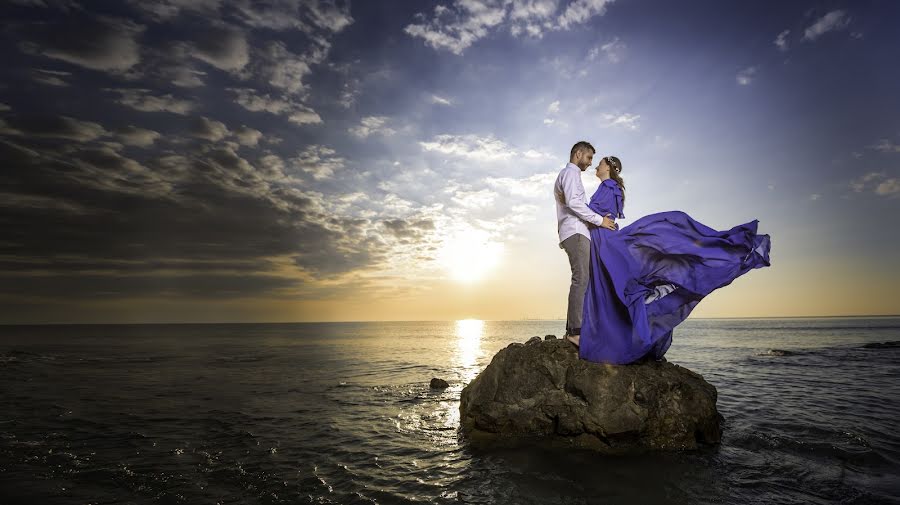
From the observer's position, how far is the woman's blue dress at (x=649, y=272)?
21.8 feet

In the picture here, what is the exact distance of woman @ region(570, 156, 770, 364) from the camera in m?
6.63

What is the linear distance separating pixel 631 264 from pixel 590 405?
8.93ft

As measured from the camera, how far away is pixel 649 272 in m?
7.06

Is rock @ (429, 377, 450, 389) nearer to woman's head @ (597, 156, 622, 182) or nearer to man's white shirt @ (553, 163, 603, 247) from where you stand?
man's white shirt @ (553, 163, 603, 247)

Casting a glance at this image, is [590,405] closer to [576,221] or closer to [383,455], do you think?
[576,221]

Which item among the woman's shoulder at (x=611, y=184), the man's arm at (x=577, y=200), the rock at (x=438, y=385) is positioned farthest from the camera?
the rock at (x=438, y=385)

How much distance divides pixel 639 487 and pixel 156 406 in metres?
13.6

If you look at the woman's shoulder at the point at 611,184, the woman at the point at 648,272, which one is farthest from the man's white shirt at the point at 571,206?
the woman's shoulder at the point at 611,184

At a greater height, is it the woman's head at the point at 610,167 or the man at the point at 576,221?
the woman's head at the point at 610,167

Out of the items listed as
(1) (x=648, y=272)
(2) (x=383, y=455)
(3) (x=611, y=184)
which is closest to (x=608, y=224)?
(3) (x=611, y=184)

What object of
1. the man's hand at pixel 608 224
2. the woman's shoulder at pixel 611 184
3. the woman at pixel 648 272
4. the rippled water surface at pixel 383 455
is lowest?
the rippled water surface at pixel 383 455

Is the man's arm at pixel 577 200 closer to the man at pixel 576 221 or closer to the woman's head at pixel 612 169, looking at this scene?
the man at pixel 576 221

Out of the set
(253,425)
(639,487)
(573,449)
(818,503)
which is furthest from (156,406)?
(818,503)

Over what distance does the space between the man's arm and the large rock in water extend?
2.61m
